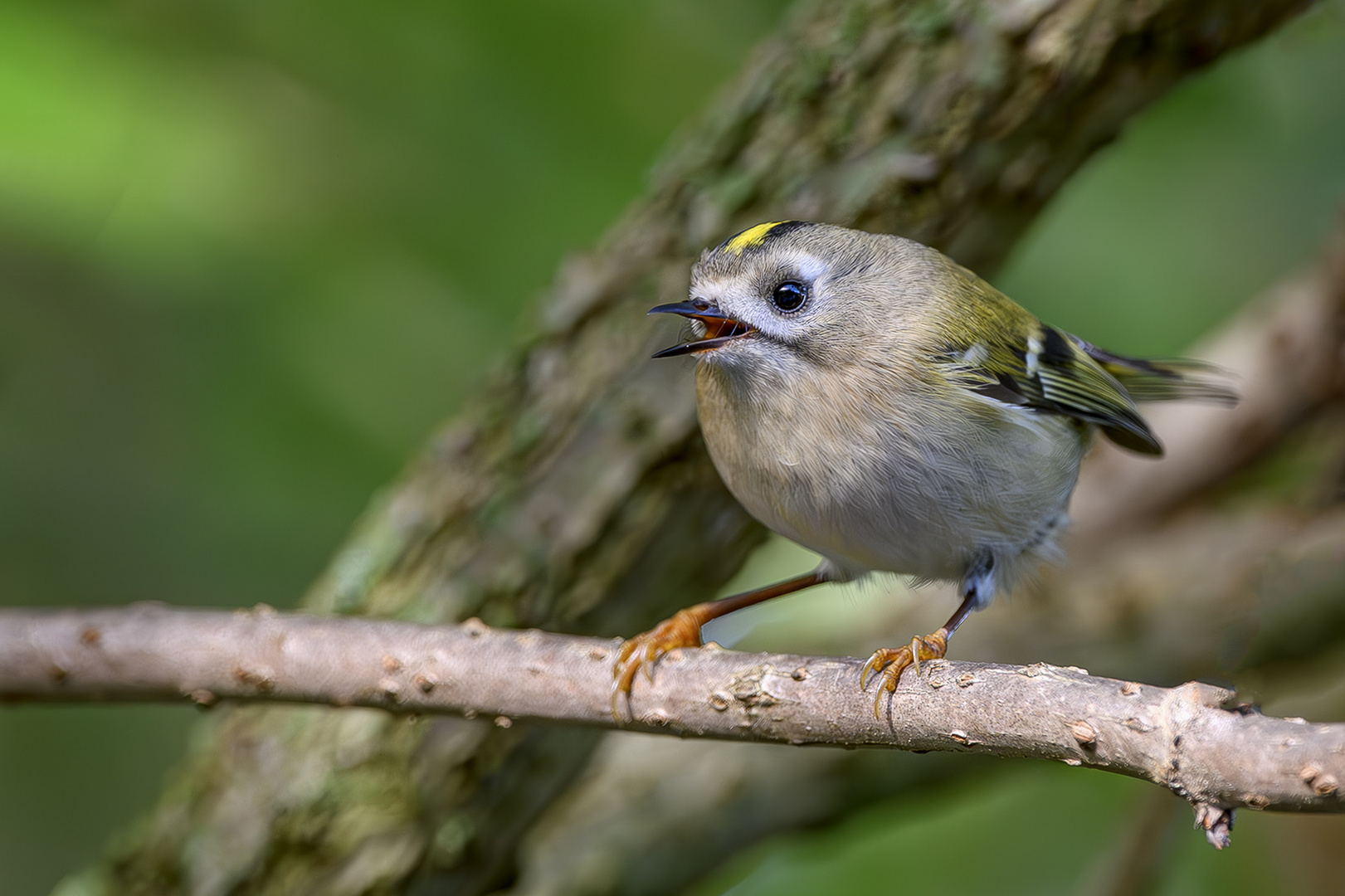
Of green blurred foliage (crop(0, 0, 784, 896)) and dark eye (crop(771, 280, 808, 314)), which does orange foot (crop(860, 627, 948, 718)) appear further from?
green blurred foliage (crop(0, 0, 784, 896))

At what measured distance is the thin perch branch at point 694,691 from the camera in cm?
123

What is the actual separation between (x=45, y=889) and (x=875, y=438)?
10.9 ft

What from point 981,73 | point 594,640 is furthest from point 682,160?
point 594,640

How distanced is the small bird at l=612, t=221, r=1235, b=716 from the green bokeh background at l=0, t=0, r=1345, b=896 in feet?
4.80

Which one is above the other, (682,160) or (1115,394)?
(682,160)

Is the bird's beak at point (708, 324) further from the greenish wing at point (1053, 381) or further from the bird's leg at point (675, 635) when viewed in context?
the bird's leg at point (675, 635)

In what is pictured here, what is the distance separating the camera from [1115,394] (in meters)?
2.36

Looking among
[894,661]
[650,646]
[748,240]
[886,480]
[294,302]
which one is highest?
[294,302]

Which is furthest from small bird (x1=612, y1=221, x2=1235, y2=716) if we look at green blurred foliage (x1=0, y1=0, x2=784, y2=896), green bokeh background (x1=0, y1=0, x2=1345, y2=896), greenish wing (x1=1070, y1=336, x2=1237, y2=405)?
green blurred foliage (x1=0, y1=0, x2=784, y2=896)

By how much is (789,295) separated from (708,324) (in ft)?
0.48

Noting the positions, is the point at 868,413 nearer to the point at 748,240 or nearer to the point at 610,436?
the point at 748,240

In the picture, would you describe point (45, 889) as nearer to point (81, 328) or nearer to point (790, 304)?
point (81, 328)

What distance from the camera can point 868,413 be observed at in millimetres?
1897

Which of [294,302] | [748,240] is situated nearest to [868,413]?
[748,240]
